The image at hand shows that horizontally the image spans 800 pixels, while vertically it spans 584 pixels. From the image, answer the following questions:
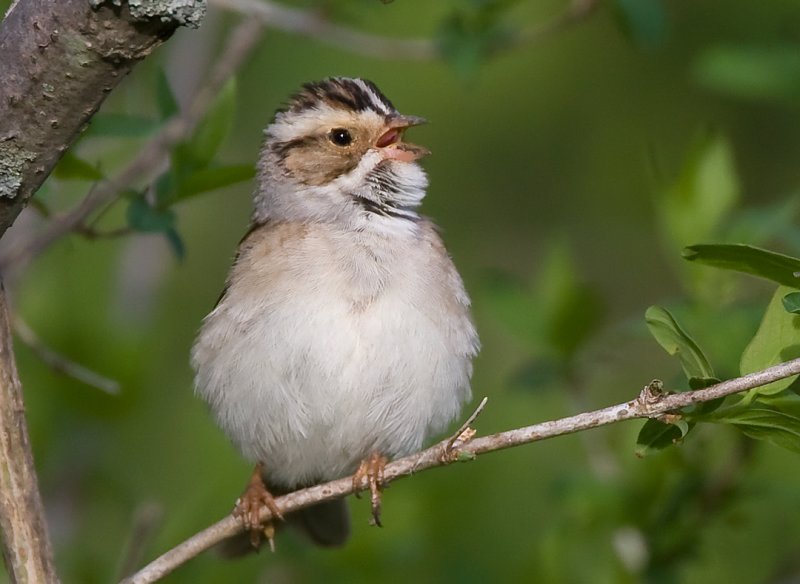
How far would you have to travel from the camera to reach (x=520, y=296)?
18.2ft

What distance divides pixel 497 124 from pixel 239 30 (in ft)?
10.1

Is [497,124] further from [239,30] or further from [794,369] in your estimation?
[794,369]

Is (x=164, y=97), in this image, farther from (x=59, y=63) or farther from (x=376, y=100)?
(x=59, y=63)

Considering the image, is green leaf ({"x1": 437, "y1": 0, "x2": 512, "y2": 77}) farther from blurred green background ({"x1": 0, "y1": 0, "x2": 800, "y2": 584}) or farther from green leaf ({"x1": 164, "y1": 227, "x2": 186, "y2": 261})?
green leaf ({"x1": 164, "y1": 227, "x2": 186, "y2": 261})

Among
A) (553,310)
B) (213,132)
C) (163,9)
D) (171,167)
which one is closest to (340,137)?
(213,132)

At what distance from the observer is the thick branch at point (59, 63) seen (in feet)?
9.06

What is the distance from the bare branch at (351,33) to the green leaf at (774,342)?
256 cm

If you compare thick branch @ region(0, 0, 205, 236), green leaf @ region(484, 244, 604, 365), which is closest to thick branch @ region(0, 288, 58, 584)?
thick branch @ region(0, 0, 205, 236)

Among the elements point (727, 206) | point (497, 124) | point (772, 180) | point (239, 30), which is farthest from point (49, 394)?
point (772, 180)

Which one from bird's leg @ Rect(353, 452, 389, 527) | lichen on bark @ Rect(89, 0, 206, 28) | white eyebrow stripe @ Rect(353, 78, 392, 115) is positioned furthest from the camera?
white eyebrow stripe @ Rect(353, 78, 392, 115)

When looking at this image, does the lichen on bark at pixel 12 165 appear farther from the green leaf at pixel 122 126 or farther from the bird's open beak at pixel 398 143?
the bird's open beak at pixel 398 143

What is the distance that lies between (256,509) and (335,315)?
2.55 feet

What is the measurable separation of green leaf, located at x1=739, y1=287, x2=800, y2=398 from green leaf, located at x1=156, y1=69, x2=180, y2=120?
1971 mm

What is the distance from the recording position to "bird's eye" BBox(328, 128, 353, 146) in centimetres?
490
